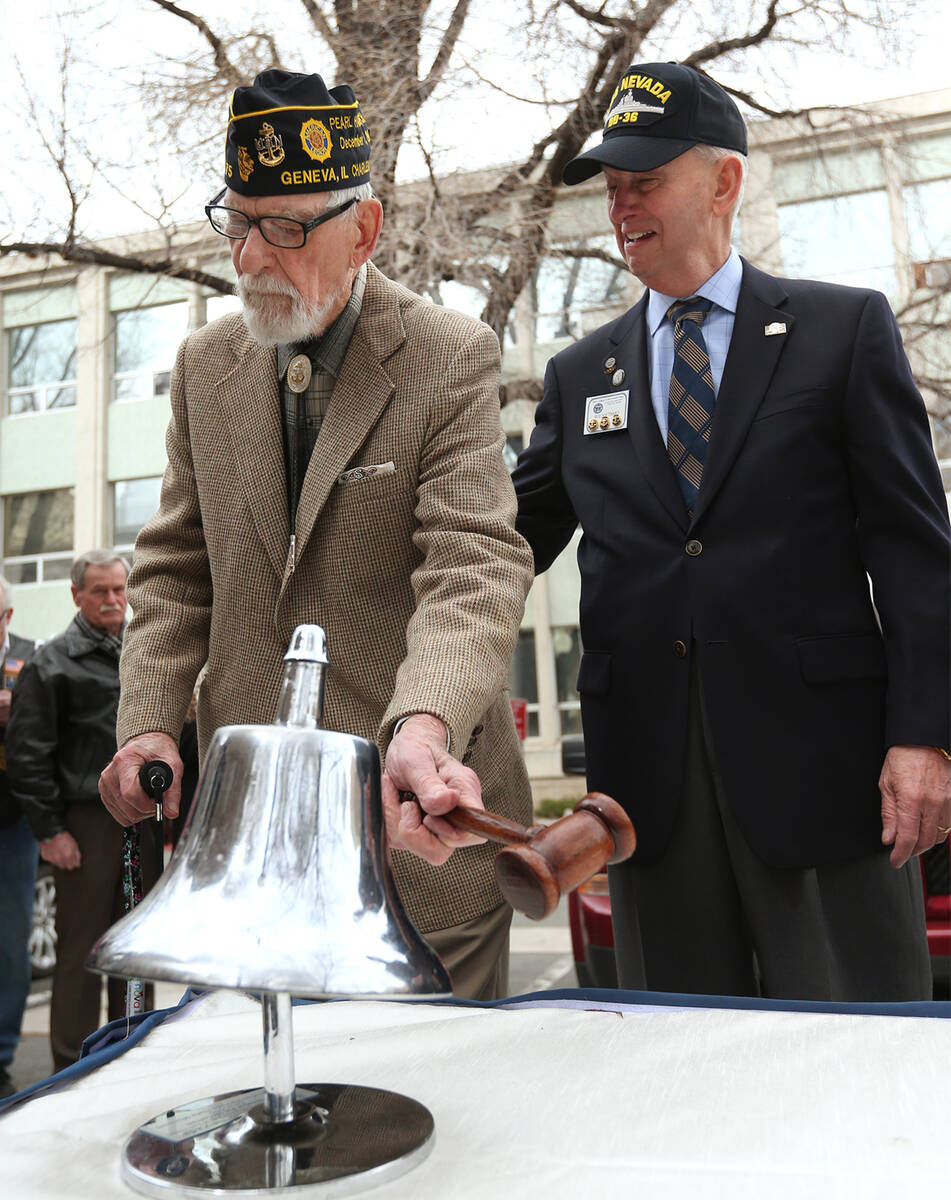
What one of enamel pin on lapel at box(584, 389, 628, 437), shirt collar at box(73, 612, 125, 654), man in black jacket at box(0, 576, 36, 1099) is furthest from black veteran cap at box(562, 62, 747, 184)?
man in black jacket at box(0, 576, 36, 1099)

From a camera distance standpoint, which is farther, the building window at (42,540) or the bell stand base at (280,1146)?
the building window at (42,540)

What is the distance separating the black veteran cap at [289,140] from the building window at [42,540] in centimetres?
1928

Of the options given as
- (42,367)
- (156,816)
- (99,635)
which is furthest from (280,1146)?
(42,367)

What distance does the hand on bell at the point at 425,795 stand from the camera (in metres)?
1.15

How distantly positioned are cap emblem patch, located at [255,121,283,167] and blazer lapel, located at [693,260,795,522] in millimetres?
795

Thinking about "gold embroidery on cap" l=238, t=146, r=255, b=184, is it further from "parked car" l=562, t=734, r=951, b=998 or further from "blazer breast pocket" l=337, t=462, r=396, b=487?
"parked car" l=562, t=734, r=951, b=998

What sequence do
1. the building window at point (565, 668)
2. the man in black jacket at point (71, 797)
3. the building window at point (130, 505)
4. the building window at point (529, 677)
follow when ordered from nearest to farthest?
the man in black jacket at point (71, 797) → the building window at point (565, 668) → the building window at point (529, 677) → the building window at point (130, 505)

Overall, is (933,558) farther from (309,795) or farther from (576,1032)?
(309,795)

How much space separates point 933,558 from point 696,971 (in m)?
0.74

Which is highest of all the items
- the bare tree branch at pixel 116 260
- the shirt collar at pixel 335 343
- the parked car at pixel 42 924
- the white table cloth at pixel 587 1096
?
the bare tree branch at pixel 116 260

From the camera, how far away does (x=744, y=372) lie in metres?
2.03

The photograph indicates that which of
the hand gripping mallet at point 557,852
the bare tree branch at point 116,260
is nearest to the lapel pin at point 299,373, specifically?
the hand gripping mallet at point 557,852

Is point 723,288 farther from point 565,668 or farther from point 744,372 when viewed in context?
point 565,668

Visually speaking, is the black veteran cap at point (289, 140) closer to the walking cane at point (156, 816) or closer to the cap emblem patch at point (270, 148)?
the cap emblem patch at point (270, 148)
